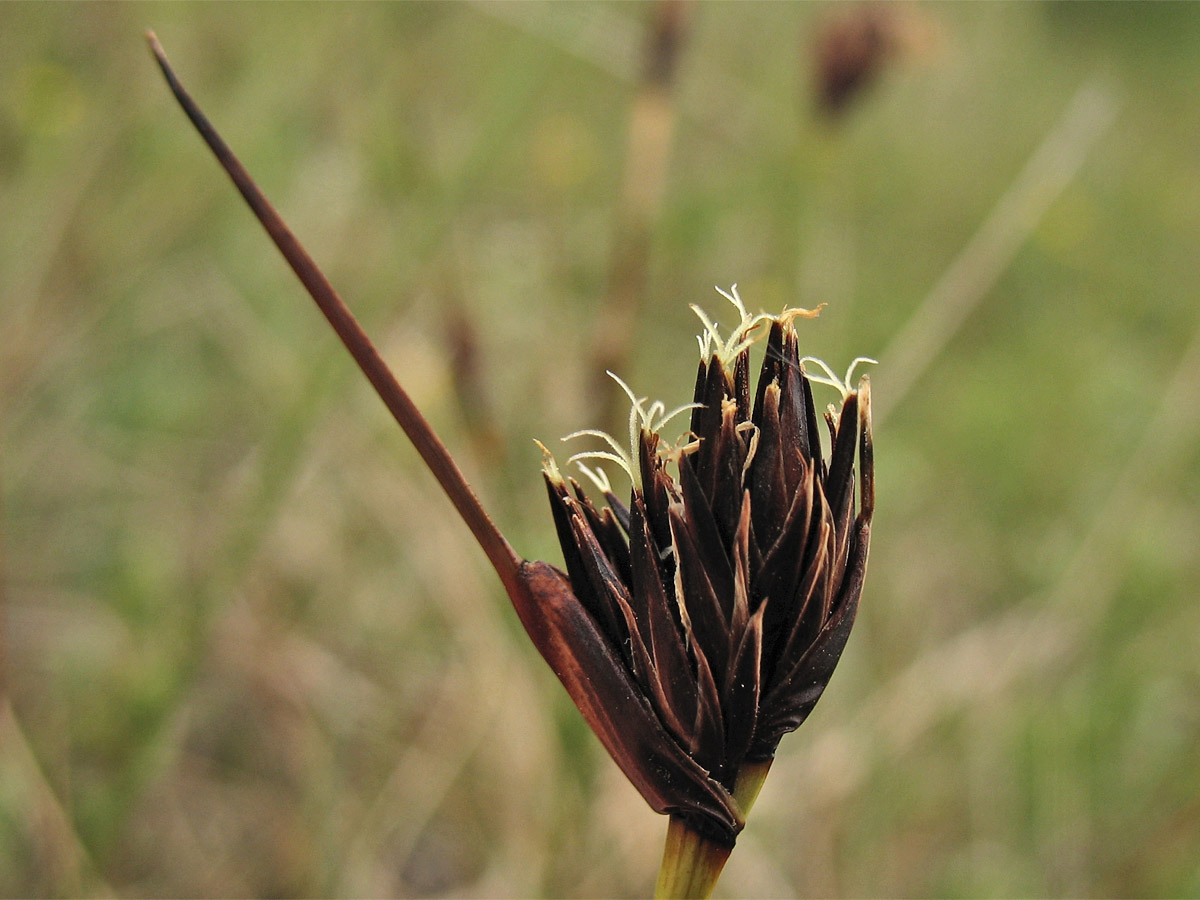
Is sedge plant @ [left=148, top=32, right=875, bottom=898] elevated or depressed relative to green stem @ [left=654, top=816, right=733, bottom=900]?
elevated

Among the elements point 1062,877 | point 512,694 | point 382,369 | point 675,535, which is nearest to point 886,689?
point 1062,877

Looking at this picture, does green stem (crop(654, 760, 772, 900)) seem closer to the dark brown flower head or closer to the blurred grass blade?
the dark brown flower head

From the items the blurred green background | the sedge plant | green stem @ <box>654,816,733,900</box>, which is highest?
the blurred green background

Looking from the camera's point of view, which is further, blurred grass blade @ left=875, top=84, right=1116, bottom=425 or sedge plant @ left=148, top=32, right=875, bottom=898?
blurred grass blade @ left=875, top=84, right=1116, bottom=425

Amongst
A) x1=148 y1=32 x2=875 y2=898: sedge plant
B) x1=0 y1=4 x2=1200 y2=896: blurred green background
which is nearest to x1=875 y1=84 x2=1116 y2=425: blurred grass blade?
x1=0 y1=4 x2=1200 y2=896: blurred green background

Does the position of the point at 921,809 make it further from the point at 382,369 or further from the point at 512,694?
the point at 382,369
